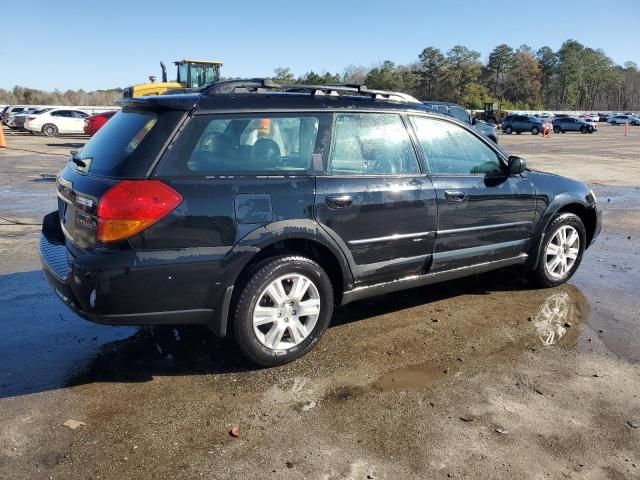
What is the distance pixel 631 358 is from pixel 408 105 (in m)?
2.49

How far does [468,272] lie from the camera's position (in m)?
4.74

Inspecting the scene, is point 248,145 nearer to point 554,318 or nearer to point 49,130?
point 554,318

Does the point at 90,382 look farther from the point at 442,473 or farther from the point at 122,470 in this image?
the point at 442,473

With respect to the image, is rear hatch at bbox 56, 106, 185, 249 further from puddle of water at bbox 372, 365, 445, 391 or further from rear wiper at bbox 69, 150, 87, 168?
puddle of water at bbox 372, 365, 445, 391

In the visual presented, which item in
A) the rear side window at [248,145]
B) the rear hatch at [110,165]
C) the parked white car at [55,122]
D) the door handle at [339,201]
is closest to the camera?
the rear hatch at [110,165]

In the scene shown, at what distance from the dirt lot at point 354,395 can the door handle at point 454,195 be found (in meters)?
Answer: 1.01

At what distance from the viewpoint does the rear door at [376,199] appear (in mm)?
3828

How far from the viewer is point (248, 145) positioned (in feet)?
11.8

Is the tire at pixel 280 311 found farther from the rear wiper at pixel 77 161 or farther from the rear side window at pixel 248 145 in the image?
the rear wiper at pixel 77 161

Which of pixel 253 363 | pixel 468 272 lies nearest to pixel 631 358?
pixel 468 272

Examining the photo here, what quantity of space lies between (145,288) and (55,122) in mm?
29756

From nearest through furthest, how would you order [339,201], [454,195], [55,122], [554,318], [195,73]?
[339,201] → [454,195] → [554,318] → [195,73] → [55,122]

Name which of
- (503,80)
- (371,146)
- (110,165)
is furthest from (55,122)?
(503,80)

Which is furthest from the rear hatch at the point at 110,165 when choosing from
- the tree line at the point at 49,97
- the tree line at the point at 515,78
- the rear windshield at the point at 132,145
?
the tree line at the point at 515,78
